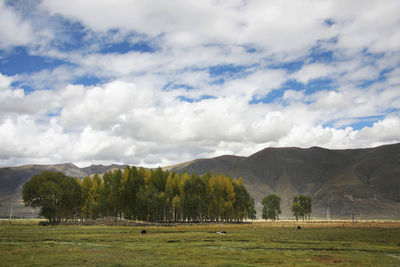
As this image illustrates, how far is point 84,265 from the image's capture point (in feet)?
88.6

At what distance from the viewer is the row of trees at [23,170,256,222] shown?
3999 inches

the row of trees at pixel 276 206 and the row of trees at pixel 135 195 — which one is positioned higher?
the row of trees at pixel 135 195

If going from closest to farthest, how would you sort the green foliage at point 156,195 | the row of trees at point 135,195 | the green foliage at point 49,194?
the green foliage at point 49,194, the row of trees at point 135,195, the green foliage at point 156,195

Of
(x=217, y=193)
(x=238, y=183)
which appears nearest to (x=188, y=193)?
(x=217, y=193)

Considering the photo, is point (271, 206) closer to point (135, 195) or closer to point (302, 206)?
point (302, 206)

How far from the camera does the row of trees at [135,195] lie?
10156 cm

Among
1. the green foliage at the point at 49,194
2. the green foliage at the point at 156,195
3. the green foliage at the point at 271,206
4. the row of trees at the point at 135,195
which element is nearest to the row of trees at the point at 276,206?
the green foliage at the point at 271,206

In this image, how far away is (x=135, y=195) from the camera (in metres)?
117

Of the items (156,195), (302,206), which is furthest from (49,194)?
(302,206)

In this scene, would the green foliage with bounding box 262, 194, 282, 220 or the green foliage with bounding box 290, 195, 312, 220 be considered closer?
the green foliage with bounding box 290, 195, 312, 220

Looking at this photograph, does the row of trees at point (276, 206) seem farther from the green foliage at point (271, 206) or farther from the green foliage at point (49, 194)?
the green foliage at point (49, 194)

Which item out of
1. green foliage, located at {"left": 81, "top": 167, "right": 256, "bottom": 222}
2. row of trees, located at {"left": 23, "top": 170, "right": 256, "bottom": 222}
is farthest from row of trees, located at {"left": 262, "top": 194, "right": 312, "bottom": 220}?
green foliage, located at {"left": 81, "top": 167, "right": 256, "bottom": 222}

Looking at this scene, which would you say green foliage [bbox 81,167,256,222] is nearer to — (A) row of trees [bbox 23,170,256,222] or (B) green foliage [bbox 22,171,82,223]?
(A) row of trees [bbox 23,170,256,222]

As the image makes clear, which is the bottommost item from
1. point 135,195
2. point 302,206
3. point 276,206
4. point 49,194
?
point 302,206
